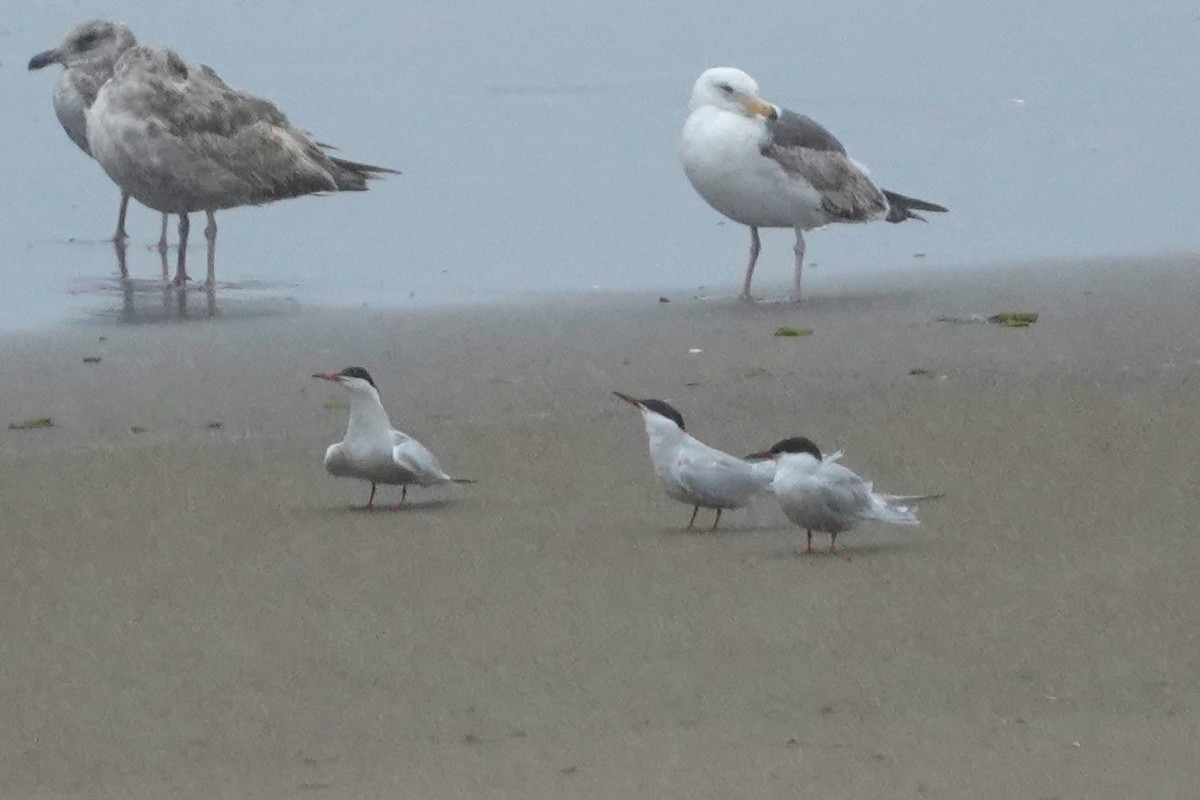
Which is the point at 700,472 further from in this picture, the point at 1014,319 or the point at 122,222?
the point at 122,222

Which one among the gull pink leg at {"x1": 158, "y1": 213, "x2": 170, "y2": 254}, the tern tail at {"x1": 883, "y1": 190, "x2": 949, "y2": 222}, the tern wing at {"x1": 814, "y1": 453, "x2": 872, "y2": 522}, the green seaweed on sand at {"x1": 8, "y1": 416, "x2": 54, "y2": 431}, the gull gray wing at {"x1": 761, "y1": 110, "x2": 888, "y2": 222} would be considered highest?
the gull gray wing at {"x1": 761, "y1": 110, "x2": 888, "y2": 222}

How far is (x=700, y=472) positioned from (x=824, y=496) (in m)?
0.52

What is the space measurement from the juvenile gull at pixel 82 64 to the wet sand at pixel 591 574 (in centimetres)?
427

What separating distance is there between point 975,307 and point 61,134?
294 inches

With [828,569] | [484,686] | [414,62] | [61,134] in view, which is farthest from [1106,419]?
[414,62]

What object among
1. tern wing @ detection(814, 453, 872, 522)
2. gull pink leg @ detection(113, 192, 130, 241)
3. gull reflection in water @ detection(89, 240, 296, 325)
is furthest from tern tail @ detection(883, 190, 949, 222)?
tern wing @ detection(814, 453, 872, 522)

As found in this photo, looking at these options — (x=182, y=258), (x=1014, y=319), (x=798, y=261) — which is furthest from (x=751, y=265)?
(x=182, y=258)

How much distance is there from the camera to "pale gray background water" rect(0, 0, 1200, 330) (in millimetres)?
12875

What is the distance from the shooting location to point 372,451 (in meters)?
7.83

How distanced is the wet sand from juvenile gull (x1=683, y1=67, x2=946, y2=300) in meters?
1.35

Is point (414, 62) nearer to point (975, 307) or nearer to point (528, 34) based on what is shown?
point (528, 34)

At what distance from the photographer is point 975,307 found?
1135 cm

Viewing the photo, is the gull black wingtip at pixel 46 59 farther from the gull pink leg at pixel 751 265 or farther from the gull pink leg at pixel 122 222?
the gull pink leg at pixel 751 265

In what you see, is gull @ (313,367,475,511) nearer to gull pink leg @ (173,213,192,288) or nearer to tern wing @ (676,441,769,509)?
tern wing @ (676,441,769,509)
